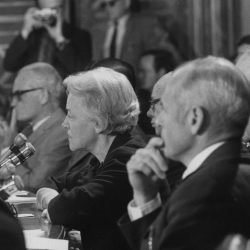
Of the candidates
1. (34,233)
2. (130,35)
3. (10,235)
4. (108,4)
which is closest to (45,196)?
(34,233)

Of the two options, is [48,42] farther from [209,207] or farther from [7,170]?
[209,207]

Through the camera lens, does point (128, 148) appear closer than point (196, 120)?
No

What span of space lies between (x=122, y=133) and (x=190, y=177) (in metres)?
1.10

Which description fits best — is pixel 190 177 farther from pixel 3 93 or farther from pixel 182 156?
pixel 3 93

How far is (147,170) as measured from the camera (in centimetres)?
206

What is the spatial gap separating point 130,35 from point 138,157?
426 centimetres

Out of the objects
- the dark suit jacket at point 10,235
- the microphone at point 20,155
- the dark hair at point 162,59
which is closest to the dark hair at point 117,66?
the dark hair at point 162,59

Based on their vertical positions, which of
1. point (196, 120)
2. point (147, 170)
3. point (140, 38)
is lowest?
point (140, 38)

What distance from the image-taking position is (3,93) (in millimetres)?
6418

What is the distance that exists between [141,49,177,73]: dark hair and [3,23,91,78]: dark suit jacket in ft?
1.66

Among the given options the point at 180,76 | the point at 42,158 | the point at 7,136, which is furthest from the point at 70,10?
the point at 180,76

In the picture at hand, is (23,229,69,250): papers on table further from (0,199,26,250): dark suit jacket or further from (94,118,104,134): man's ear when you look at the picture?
(0,199,26,250): dark suit jacket

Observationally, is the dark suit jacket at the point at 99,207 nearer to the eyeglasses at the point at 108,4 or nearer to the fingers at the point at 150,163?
the fingers at the point at 150,163

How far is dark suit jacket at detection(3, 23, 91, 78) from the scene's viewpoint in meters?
5.91
